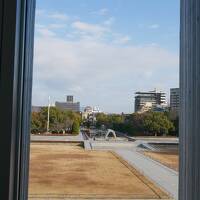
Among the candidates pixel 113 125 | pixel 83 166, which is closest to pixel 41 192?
pixel 83 166

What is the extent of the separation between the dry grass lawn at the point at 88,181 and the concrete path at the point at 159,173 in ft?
0.45

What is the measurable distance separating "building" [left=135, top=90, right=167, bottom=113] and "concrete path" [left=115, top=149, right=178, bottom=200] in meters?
2.88

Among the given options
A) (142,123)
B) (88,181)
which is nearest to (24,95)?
(88,181)

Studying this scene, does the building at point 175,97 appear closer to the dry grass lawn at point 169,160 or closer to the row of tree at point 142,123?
the dry grass lawn at point 169,160

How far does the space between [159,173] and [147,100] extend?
7.46 meters

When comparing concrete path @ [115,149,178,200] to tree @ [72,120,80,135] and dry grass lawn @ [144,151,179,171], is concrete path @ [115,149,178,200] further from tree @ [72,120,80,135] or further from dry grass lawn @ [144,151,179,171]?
tree @ [72,120,80,135]

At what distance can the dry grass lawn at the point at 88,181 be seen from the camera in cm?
443

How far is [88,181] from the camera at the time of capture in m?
5.39

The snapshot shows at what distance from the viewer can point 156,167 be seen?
6.93 m

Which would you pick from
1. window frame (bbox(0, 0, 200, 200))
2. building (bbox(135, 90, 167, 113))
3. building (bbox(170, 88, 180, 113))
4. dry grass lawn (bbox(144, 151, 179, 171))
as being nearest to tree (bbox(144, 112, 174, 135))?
building (bbox(135, 90, 167, 113))

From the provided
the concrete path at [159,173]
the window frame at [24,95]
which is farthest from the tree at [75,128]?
the window frame at [24,95]

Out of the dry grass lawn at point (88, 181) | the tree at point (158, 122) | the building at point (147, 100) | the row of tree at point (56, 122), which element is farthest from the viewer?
the row of tree at point (56, 122)

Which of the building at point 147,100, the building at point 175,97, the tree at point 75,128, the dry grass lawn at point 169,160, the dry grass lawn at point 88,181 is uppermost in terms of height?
the building at point 147,100

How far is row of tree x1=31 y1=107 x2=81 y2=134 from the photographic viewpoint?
14.7 metres
